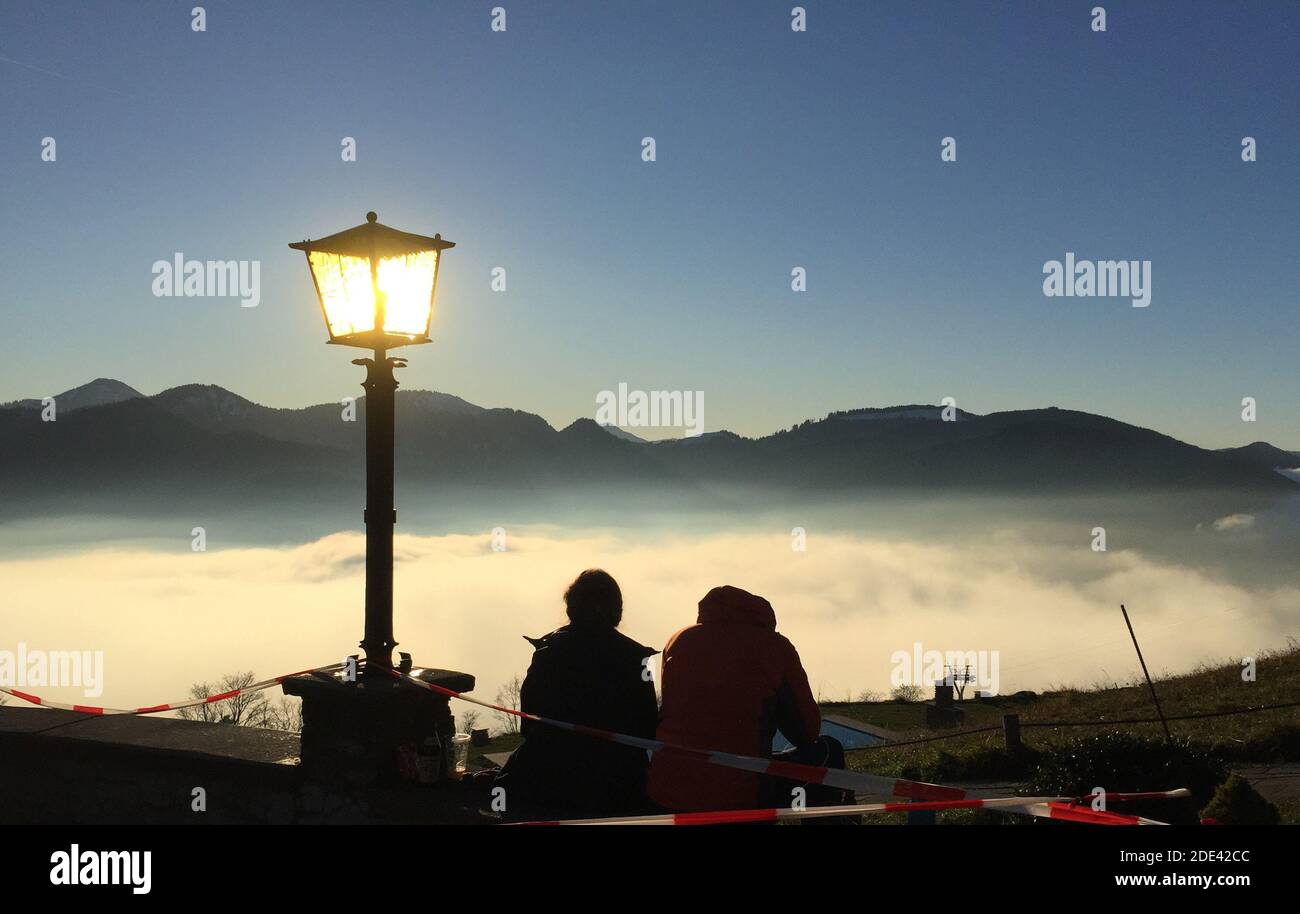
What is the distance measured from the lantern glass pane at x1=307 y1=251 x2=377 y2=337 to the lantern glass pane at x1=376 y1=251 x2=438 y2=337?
93 millimetres

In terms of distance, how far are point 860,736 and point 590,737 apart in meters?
47.9

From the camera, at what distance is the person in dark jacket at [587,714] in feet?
16.9

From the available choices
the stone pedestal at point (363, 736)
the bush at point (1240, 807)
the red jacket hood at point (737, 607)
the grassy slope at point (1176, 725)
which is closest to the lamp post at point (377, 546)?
the stone pedestal at point (363, 736)

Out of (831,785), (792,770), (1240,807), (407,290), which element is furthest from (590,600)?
(1240,807)

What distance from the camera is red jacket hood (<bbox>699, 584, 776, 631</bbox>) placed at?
5242mm

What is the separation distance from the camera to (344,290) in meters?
6.21

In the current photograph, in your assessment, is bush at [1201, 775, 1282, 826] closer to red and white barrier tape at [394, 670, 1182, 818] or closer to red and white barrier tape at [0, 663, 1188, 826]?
red and white barrier tape at [0, 663, 1188, 826]

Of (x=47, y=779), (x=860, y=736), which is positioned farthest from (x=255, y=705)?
(x=47, y=779)

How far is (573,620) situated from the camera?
5277 millimetres

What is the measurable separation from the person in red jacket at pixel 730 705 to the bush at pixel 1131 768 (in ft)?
14.4

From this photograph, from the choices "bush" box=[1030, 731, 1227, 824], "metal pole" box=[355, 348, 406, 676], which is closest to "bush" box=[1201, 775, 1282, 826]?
"bush" box=[1030, 731, 1227, 824]

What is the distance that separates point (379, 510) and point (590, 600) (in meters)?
1.74
